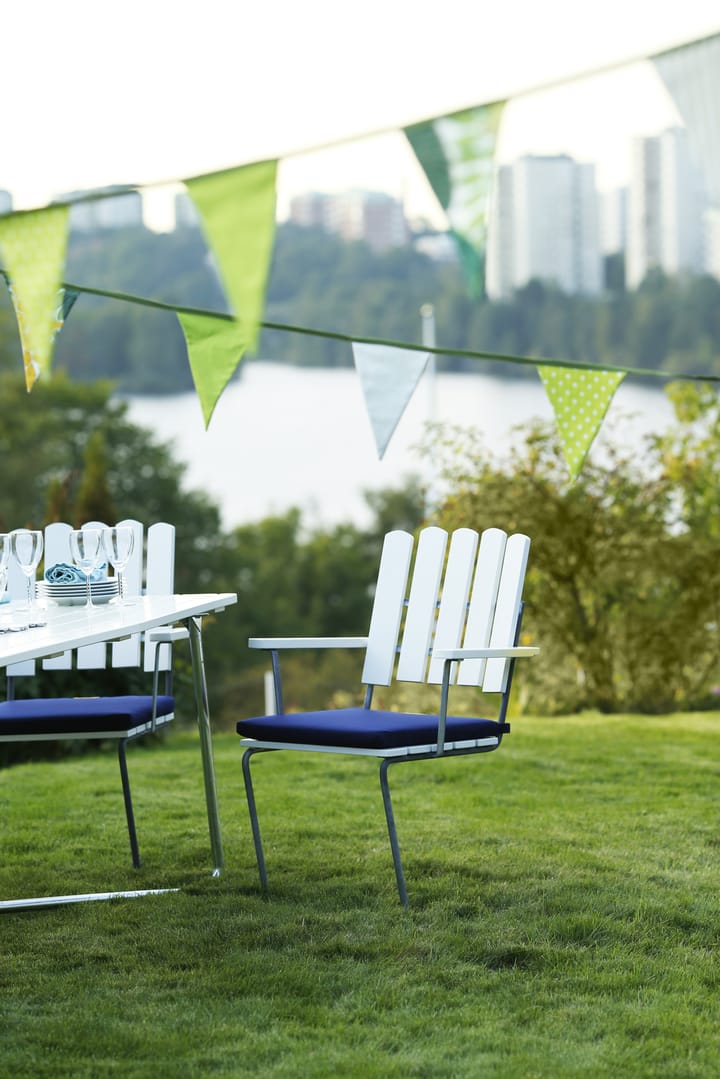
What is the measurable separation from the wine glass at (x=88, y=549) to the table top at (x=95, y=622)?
8 cm

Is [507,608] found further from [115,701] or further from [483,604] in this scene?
[115,701]

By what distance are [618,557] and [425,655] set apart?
3887 mm

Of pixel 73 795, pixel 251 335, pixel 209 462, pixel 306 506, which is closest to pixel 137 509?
pixel 209 462

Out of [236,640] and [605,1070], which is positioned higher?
[605,1070]

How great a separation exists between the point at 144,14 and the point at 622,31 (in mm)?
8018

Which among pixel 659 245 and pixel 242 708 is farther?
pixel 659 245

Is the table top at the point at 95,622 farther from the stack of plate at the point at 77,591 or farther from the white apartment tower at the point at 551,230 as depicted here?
the white apartment tower at the point at 551,230

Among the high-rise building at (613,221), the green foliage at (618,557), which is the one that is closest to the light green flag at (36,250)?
the green foliage at (618,557)

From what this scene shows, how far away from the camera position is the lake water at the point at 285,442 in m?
23.1

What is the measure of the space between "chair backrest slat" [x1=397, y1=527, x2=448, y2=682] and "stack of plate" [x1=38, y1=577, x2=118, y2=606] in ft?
2.70

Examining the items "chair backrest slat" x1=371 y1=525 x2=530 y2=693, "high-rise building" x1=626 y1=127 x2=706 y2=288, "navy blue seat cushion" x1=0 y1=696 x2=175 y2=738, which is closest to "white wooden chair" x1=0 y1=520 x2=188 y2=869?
"navy blue seat cushion" x1=0 y1=696 x2=175 y2=738

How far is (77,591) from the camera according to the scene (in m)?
3.25

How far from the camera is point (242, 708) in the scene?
65.4ft

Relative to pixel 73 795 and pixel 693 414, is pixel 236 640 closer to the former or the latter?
pixel 693 414
